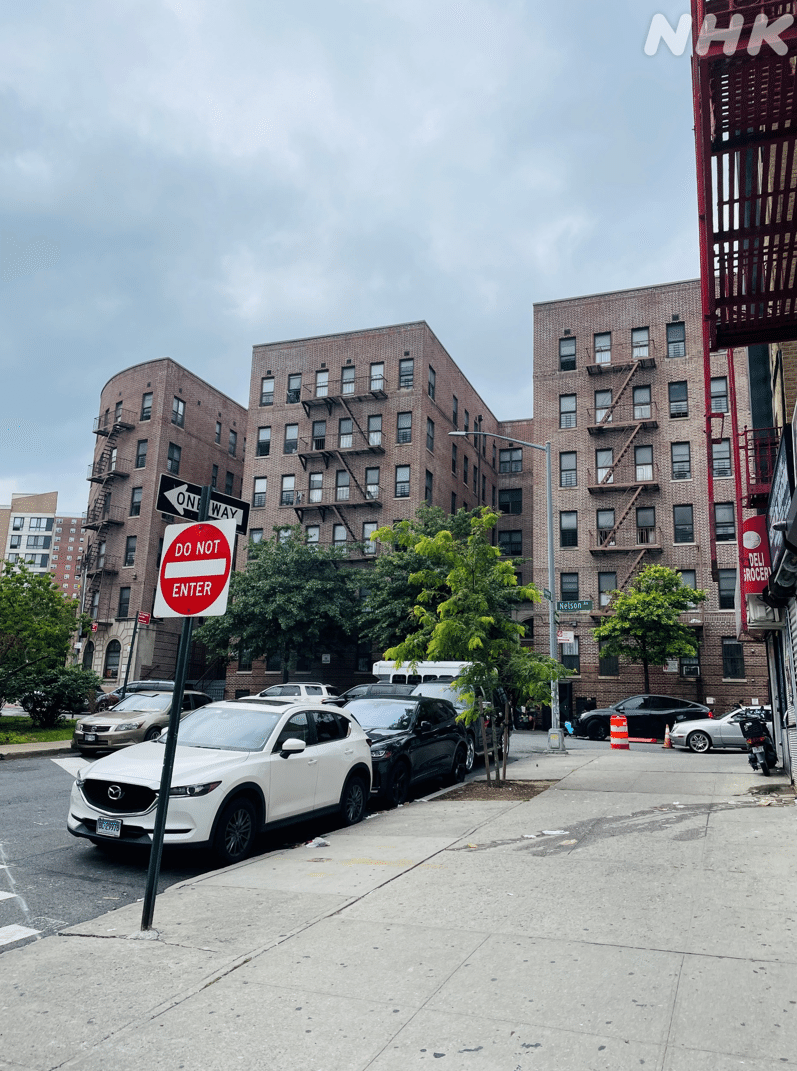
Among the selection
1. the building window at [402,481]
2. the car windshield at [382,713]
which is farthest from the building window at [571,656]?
the car windshield at [382,713]

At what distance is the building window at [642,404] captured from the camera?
4022cm

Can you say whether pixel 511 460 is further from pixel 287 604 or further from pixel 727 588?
pixel 287 604

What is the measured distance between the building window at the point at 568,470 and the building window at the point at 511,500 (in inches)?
513

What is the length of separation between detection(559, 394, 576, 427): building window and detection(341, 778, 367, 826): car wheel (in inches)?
1335

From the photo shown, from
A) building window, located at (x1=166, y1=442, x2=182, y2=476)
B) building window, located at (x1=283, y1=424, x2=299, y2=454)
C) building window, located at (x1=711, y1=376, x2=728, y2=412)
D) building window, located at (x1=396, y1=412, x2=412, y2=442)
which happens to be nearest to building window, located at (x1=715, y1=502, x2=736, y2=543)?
building window, located at (x1=711, y1=376, x2=728, y2=412)

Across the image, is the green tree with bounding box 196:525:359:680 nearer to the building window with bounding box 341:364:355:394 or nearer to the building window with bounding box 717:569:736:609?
the building window with bounding box 341:364:355:394

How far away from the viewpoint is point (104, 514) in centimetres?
4966

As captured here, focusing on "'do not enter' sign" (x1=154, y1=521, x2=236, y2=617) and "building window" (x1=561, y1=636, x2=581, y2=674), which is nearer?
"'do not enter' sign" (x1=154, y1=521, x2=236, y2=617)

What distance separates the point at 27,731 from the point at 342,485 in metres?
26.6

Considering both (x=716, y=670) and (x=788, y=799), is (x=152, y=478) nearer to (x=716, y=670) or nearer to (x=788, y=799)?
(x=716, y=670)

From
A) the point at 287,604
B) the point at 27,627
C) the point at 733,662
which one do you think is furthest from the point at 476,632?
the point at 733,662

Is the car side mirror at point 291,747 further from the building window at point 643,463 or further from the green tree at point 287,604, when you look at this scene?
the building window at point 643,463

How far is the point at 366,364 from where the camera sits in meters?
46.3

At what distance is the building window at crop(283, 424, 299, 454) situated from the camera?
47.1 metres
